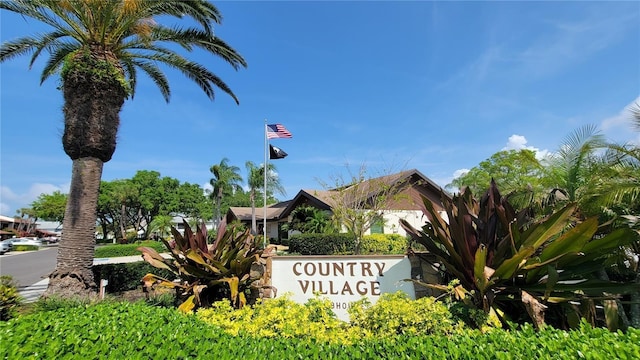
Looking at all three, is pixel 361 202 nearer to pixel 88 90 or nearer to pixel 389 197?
pixel 389 197

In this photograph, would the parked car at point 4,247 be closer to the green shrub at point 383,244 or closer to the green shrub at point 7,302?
the green shrub at point 383,244

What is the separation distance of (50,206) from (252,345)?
66108mm

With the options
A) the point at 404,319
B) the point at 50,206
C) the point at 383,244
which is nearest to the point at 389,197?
the point at 383,244

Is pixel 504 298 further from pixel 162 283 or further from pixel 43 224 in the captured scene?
pixel 43 224

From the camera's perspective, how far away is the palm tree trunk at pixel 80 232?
714 cm

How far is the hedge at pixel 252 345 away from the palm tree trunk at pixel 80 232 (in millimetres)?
5322

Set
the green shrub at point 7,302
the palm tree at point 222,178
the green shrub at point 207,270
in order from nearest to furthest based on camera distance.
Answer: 1. the green shrub at point 207,270
2. the green shrub at point 7,302
3. the palm tree at point 222,178

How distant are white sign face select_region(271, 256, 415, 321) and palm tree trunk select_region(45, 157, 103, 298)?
5.43 m

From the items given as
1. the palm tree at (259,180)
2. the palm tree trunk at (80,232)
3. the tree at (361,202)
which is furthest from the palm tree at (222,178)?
the palm tree trunk at (80,232)

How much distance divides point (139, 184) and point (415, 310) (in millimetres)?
48212

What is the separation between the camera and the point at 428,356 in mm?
2162

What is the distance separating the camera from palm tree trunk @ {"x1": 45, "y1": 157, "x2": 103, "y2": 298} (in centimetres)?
714

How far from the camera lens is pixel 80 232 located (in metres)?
7.38

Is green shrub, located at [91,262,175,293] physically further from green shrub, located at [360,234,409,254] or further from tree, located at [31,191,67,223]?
tree, located at [31,191,67,223]
